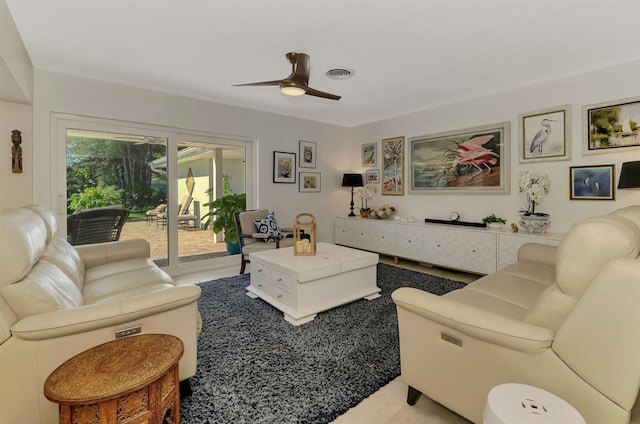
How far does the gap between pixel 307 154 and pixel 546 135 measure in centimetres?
338

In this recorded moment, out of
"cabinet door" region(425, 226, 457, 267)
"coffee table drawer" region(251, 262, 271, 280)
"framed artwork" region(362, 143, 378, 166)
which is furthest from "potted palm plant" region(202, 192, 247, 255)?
"cabinet door" region(425, 226, 457, 267)

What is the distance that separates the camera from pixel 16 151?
298 centimetres

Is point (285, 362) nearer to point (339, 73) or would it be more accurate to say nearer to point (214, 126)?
point (339, 73)

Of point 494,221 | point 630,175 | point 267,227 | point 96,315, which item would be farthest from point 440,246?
point 96,315

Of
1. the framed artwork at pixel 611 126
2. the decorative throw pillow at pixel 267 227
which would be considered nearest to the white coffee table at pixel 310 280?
the decorative throw pillow at pixel 267 227

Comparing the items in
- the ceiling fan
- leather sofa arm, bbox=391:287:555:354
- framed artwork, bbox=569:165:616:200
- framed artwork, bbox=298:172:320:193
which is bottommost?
leather sofa arm, bbox=391:287:555:354

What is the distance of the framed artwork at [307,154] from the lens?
17.1 ft

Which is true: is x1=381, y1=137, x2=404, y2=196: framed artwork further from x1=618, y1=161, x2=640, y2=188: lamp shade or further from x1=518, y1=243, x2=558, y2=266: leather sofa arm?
x1=618, y1=161, x2=640, y2=188: lamp shade

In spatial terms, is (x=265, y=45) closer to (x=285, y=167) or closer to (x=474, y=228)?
(x=285, y=167)

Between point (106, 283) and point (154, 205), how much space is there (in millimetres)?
→ 1964

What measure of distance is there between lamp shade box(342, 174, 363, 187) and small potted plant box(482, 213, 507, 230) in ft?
7.27

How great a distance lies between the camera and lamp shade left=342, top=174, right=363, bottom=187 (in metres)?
5.45

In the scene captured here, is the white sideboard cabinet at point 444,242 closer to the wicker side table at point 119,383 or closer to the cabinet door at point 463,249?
the cabinet door at point 463,249

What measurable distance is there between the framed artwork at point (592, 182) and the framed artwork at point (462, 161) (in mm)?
664
